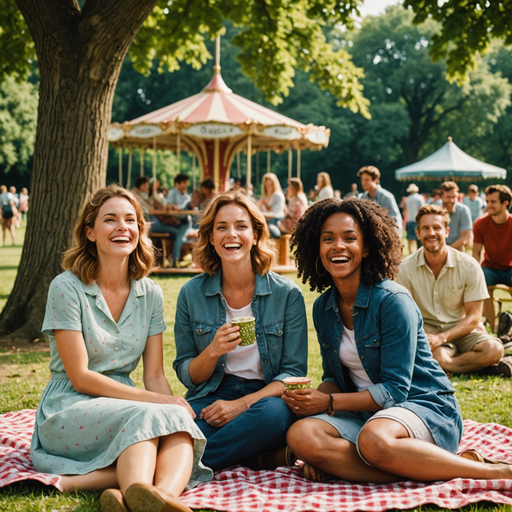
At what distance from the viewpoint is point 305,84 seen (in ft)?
151

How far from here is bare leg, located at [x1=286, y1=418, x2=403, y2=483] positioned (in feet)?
10.4

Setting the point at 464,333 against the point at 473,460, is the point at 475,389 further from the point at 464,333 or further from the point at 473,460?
Result: the point at 473,460

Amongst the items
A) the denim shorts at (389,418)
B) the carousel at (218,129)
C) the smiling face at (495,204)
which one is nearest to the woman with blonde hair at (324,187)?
the carousel at (218,129)

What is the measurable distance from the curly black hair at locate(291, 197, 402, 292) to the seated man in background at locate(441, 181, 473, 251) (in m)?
5.65

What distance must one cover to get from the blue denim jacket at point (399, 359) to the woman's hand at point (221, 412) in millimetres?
631

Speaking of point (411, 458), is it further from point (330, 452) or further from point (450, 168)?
point (450, 168)

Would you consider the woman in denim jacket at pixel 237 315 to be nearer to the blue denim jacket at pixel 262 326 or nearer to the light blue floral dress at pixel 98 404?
the blue denim jacket at pixel 262 326

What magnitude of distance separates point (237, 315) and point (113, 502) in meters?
1.43

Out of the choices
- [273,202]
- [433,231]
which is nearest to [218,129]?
[273,202]

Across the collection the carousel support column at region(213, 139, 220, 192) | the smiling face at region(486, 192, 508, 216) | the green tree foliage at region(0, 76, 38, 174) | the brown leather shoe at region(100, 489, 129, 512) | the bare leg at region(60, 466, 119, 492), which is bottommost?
the bare leg at region(60, 466, 119, 492)

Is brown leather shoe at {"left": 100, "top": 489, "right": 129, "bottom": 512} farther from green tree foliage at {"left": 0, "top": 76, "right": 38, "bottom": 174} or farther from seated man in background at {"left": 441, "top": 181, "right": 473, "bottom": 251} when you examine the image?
green tree foliage at {"left": 0, "top": 76, "right": 38, "bottom": 174}

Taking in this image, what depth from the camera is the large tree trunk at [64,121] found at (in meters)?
6.49

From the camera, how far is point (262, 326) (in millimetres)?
3674

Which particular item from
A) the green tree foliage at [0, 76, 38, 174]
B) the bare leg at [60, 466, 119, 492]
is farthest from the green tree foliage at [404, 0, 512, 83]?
the green tree foliage at [0, 76, 38, 174]
